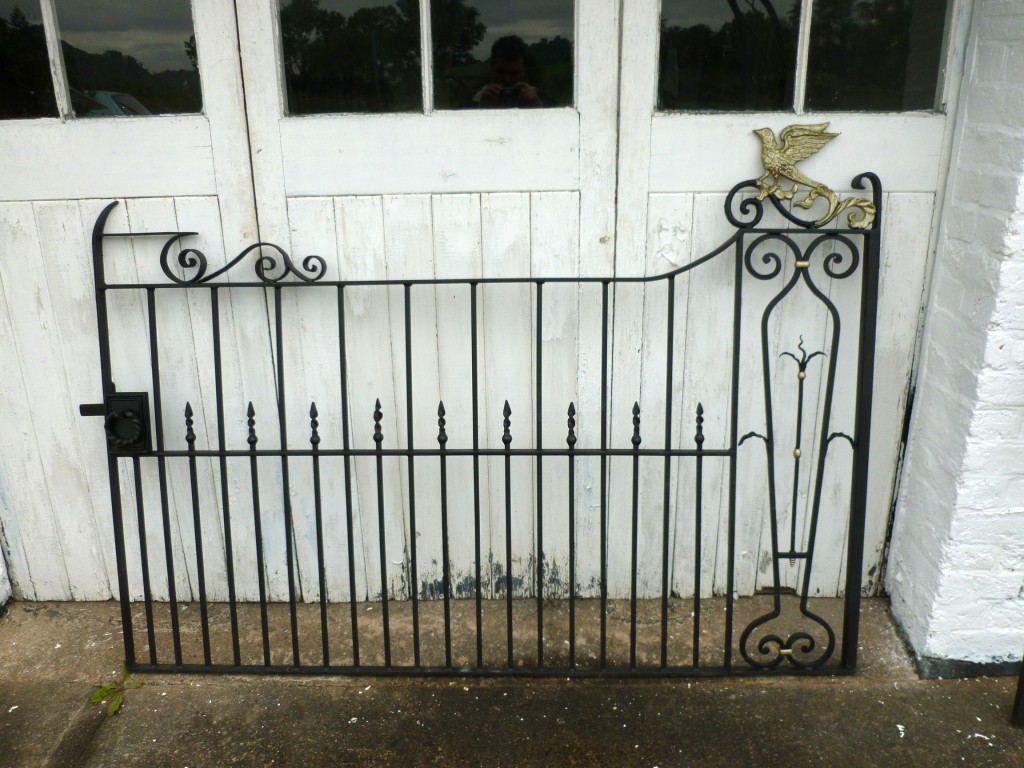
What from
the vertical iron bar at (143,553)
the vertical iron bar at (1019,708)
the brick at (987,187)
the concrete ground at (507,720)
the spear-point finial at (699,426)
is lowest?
the concrete ground at (507,720)

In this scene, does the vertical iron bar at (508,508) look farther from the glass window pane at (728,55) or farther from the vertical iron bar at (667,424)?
the glass window pane at (728,55)

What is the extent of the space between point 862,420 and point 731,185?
78 centimetres

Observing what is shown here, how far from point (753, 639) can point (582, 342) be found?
111cm

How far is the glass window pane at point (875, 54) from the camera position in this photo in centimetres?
229

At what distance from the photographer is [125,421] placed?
239cm

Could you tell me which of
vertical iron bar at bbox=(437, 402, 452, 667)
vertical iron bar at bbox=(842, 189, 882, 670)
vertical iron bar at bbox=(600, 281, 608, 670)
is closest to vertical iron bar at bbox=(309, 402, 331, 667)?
vertical iron bar at bbox=(437, 402, 452, 667)

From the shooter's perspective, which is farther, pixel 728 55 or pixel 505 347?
pixel 505 347

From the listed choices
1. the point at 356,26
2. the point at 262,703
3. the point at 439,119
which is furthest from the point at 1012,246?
the point at 262,703

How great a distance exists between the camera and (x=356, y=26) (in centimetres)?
233

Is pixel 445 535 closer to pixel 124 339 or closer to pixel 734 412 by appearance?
pixel 734 412

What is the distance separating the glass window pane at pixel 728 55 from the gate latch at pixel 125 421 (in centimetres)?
175

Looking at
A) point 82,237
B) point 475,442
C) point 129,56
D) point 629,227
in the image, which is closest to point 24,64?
point 129,56

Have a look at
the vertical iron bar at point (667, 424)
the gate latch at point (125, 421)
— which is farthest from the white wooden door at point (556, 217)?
the gate latch at point (125, 421)

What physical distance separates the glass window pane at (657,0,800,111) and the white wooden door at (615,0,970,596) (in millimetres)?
15
